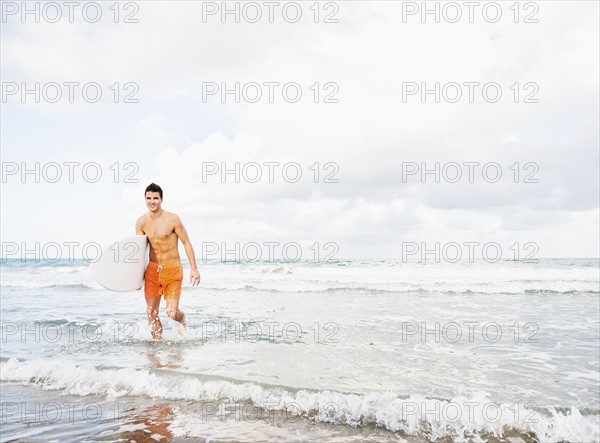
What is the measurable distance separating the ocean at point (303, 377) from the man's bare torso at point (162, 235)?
4.89 feet

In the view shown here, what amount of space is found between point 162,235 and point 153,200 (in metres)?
0.60

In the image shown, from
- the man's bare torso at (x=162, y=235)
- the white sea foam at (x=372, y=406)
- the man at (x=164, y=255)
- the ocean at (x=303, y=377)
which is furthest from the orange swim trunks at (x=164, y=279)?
the white sea foam at (x=372, y=406)

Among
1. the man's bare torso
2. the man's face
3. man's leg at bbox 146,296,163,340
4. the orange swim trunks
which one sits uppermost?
the man's face

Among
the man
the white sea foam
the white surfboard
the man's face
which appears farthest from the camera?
the white surfboard

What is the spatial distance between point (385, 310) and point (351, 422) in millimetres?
7762

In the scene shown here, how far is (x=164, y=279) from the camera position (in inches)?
273

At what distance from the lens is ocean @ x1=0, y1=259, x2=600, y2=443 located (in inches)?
152

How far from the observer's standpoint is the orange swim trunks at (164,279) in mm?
6902

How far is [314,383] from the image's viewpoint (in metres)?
5.07

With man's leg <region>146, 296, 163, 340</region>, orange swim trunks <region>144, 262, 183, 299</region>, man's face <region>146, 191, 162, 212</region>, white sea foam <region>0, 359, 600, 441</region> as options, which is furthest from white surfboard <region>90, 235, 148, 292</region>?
white sea foam <region>0, 359, 600, 441</region>

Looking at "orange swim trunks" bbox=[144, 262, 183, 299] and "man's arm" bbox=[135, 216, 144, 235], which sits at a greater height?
"man's arm" bbox=[135, 216, 144, 235]

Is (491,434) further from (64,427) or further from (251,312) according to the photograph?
(251,312)

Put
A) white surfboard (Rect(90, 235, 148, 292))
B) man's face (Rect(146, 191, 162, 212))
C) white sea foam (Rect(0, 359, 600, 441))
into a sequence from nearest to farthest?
white sea foam (Rect(0, 359, 600, 441))
man's face (Rect(146, 191, 162, 212))
white surfboard (Rect(90, 235, 148, 292))

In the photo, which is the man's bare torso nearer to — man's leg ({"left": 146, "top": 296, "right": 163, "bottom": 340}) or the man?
the man
